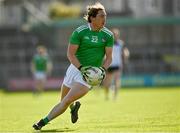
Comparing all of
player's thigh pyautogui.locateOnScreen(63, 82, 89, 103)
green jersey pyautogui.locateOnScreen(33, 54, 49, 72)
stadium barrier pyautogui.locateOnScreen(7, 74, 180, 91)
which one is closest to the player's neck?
player's thigh pyautogui.locateOnScreen(63, 82, 89, 103)

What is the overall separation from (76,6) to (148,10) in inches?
205

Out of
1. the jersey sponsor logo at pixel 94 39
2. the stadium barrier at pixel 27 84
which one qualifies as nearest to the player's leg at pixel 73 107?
the jersey sponsor logo at pixel 94 39

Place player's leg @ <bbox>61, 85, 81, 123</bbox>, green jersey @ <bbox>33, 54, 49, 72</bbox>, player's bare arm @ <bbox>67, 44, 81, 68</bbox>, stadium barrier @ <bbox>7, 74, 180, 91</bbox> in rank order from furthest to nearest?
stadium barrier @ <bbox>7, 74, 180, 91</bbox>, green jersey @ <bbox>33, 54, 49, 72</bbox>, player's leg @ <bbox>61, 85, 81, 123</bbox>, player's bare arm @ <bbox>67, 44, 81, 68</bbox>

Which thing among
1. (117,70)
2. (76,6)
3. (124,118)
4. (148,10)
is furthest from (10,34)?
(124,118)

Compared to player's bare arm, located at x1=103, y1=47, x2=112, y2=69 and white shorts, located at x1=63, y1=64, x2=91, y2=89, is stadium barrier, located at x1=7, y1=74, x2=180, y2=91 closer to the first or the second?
white shorts, located at x1=63, y1=64, x2=91, y2=89

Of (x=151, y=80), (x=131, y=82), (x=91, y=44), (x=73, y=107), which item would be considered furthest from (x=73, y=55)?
(x=151, y=80)

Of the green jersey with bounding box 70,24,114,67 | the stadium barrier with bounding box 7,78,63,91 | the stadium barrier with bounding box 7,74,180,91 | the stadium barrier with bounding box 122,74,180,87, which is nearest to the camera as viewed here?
the green jersey with bounding box 70,24,114,67

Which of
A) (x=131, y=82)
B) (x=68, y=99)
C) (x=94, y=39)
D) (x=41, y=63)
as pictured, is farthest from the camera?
(x=131, y=82)

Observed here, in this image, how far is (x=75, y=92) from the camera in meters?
13.2

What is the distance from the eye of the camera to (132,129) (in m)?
13.2

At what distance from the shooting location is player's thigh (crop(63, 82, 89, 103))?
43.2 ft

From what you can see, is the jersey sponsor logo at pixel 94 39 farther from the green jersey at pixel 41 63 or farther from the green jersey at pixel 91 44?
the green jersey at pixel 41 63

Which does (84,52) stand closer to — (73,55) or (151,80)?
(73,55)

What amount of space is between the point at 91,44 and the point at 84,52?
20 cm
